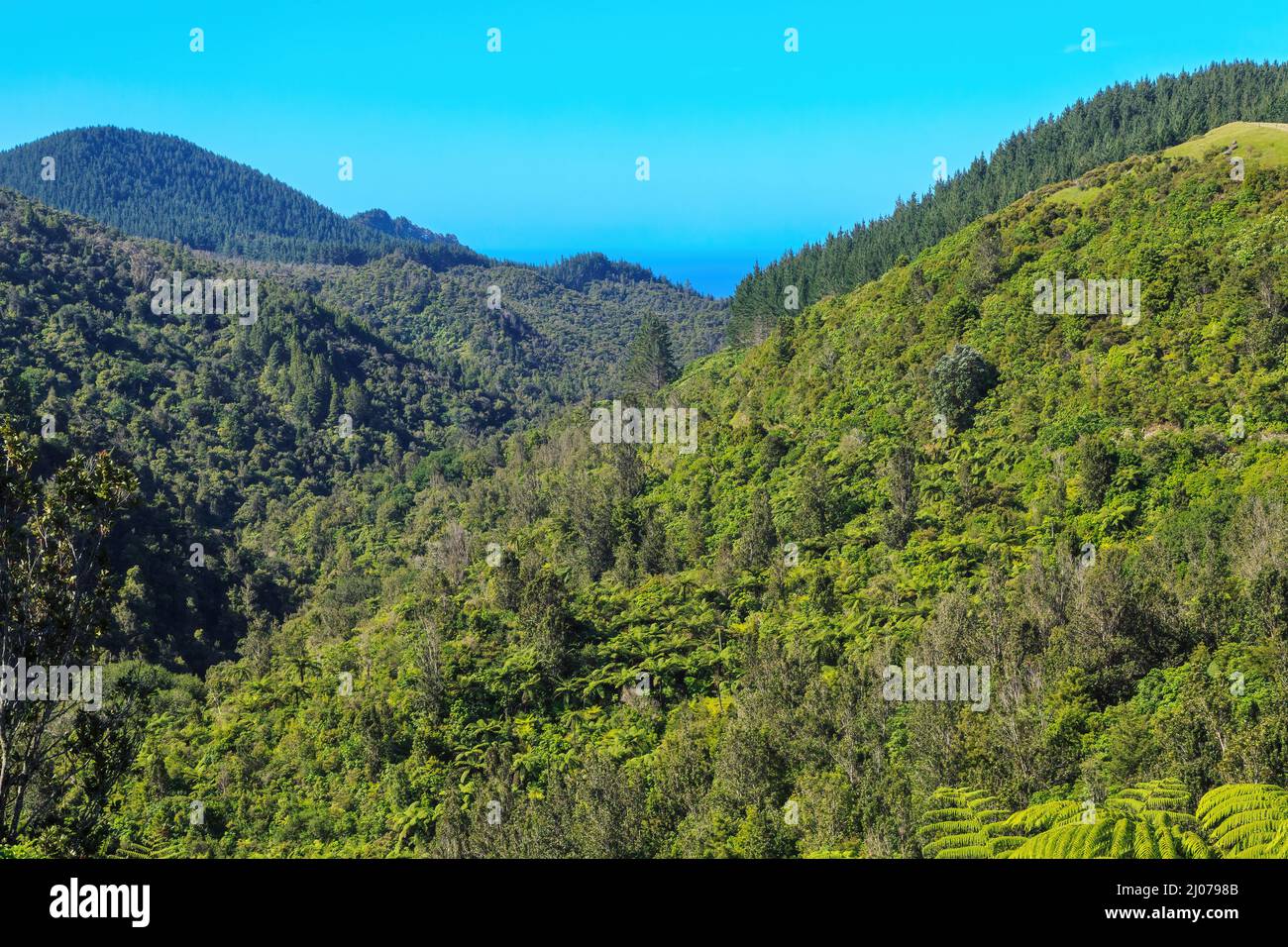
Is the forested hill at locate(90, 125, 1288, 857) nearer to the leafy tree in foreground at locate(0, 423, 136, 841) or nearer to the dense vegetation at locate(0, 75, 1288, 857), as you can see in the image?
the dense vegetation at locate(0, 75, 1288, 857)

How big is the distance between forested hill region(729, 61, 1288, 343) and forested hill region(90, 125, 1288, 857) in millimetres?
19709

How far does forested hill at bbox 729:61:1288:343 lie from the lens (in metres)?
78.3

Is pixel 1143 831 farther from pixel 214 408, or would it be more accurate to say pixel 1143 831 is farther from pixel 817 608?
pixel 214 408

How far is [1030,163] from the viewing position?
9594 centimetres

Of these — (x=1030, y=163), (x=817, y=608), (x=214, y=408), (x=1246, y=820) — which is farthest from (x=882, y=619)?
(x=214, y=408)

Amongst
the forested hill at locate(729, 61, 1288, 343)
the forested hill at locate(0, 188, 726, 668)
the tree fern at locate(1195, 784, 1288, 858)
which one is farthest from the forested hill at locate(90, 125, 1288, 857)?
the forested hill at locate(729, 61, 1288, 343)

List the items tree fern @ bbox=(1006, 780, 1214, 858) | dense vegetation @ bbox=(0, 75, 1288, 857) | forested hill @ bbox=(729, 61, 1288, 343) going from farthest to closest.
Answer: forested hill @ bbox=(729, 61, 1288, 343) < dense vegetation @ bbox=(0, 75, 1288, 857) < tree fern @ bbox=(1006, 780, 1214, 858)

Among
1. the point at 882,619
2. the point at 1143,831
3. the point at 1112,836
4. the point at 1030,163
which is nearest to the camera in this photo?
the point at 1112,836

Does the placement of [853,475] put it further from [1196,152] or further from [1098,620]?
[1196,152]

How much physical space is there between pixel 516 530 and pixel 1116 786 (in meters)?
44.6

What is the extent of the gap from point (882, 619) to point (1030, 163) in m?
82.8

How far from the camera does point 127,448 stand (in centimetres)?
8912

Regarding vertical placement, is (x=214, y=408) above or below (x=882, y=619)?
above

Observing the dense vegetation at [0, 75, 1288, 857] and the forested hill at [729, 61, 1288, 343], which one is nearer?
the dense vegetation at [0, 75, 1288, 857]
